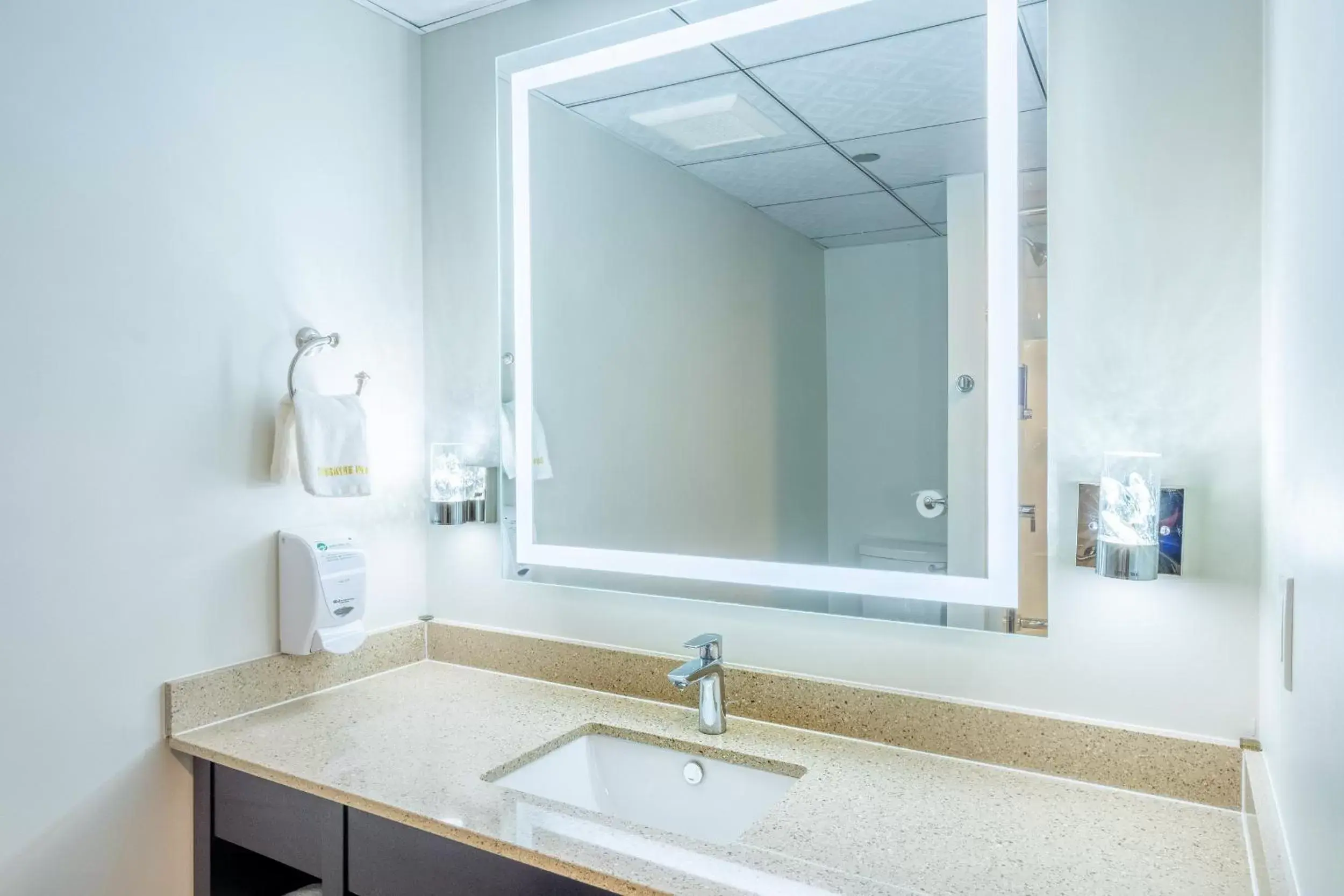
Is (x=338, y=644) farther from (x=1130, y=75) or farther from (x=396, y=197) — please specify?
(x=1130, y=75)

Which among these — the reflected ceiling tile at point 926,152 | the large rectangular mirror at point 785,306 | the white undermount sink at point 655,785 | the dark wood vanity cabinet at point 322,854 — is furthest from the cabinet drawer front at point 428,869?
the reflected ceiling tile at point 926,152

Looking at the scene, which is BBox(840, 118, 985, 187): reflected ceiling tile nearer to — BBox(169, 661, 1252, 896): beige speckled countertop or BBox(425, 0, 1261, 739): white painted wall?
BBox(425, 0, 1261, 739): white painted wall

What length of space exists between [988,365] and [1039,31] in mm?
507

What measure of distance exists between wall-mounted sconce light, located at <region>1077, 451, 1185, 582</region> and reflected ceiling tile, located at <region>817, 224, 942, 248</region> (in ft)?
1.48

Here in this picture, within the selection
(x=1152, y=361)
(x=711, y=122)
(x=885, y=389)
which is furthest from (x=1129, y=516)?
(x=711, y=122)

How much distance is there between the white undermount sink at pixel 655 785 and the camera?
136 centimetres

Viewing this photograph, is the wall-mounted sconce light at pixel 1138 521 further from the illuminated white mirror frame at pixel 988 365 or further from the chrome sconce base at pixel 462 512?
the chrome sconce base at pixel 462 512

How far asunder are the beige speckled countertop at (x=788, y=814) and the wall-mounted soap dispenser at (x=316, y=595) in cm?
13

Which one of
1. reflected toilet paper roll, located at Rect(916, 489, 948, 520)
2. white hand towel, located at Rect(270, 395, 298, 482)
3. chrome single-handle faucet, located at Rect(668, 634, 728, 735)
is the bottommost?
chrome single-handle faucet, located at Rect(668, 634, 728, 735)

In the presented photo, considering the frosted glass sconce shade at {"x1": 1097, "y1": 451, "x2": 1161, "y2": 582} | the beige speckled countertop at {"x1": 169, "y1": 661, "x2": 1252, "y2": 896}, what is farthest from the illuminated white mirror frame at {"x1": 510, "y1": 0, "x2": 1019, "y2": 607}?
the beige speckled countertop at {"x1": 169, "y1": 661, "x2": 1252, "y2": 896}

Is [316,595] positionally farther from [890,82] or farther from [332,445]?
[890,82]

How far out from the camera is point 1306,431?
0.76 m

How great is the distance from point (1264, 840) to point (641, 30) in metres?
1.59

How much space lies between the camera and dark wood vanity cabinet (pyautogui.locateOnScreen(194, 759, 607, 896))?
1.14m
